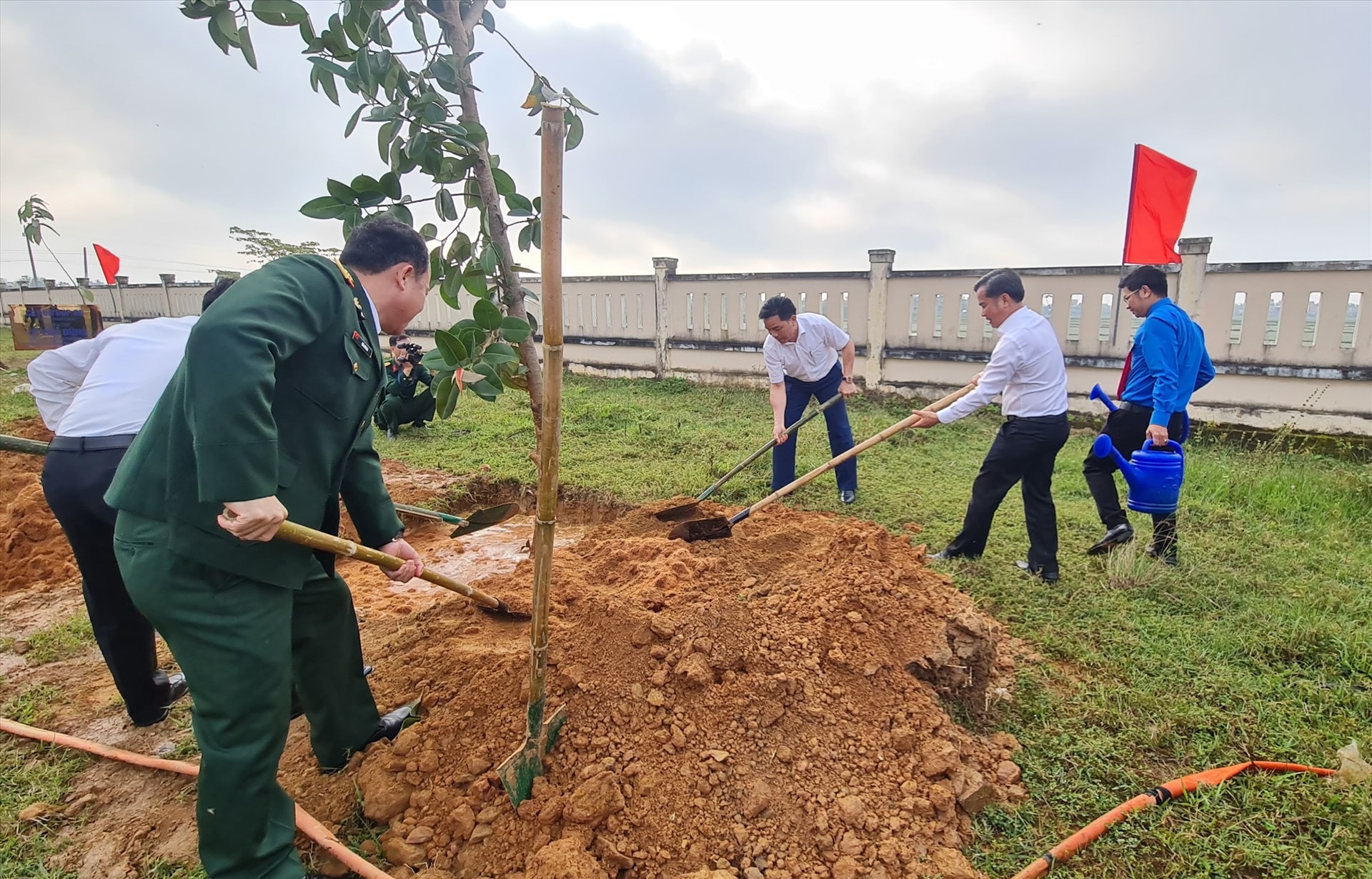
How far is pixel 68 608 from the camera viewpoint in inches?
143

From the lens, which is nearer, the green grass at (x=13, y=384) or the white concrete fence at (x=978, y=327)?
the white concrete fence at (x=978, y=327)

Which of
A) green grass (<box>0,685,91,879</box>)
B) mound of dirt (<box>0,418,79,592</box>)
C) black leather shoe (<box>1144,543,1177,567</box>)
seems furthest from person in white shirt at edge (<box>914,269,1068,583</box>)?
mound of dirt (<box>0,418,79,592</box>)

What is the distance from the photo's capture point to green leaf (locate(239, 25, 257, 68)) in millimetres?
1784

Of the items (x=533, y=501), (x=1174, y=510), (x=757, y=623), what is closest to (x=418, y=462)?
(x=533, y=501)

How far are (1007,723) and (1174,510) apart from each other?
2016 millimetres

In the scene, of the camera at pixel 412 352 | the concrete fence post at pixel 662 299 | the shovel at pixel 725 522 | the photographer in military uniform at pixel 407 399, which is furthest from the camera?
the concrete fence post at pixel 662 299

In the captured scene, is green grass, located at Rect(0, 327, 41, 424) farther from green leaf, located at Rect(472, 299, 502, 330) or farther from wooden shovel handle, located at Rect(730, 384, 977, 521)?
wooden shovel handle, located at Rect(730, 384, 977, 521)

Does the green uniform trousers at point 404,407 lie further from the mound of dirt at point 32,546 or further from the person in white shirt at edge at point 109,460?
the mound of dirt at point 32,546

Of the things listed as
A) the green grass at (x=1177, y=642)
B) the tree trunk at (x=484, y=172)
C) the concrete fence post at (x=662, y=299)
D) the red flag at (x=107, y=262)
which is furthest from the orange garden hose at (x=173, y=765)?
the red flag at (x=107, y=262)

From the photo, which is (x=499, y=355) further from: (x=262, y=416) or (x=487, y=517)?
(x=487, y=517)

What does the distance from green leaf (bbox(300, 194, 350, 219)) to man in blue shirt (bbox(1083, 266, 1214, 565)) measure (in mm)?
3786

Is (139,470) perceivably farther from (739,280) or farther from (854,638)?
(739,280)

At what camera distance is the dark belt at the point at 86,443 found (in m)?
2.36

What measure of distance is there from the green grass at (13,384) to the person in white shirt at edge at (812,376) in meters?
5.24
